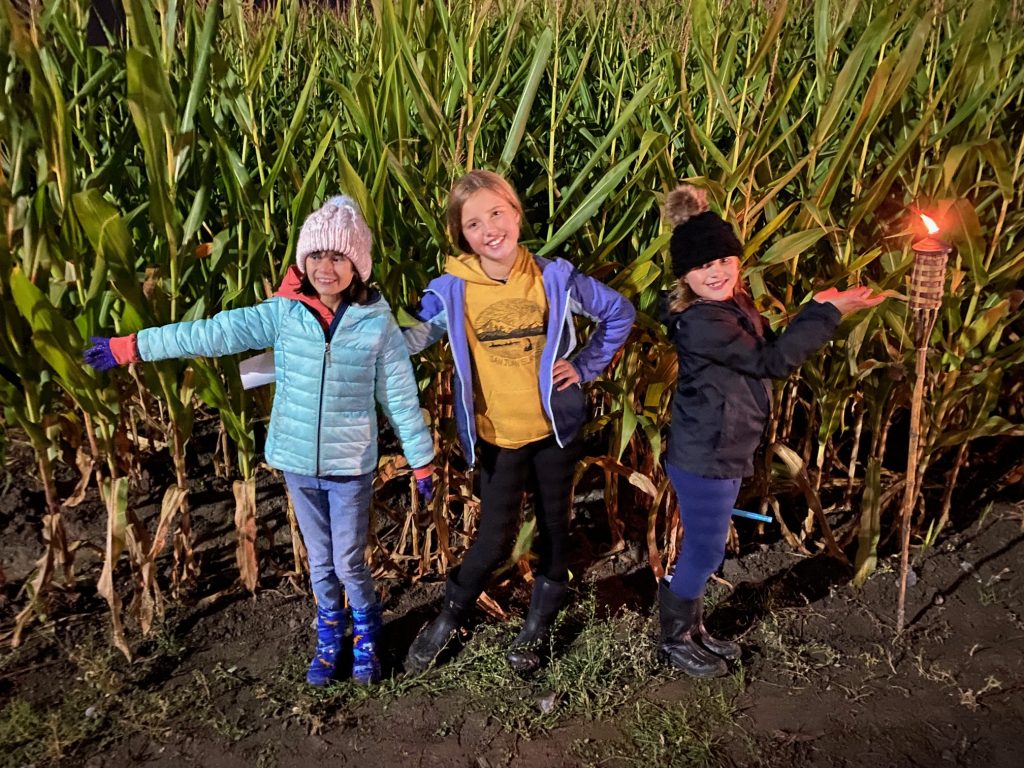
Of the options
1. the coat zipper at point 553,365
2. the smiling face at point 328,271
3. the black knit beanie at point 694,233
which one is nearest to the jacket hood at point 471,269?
the coat zipper at point 553,365

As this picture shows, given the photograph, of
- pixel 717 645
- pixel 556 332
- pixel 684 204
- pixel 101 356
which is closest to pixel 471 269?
pixel 556 332

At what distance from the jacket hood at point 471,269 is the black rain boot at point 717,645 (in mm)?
1107

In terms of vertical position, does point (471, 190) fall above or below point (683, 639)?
above

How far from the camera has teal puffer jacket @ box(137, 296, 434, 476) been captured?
1847 millimetres

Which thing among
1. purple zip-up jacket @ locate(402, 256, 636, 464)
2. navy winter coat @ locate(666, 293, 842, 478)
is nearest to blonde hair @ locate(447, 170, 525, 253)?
purple zip-up jacket @ locate(402, 256, 636, 464)

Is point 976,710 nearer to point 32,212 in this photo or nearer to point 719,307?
point 719,307

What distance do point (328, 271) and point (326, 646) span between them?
1.03 metres

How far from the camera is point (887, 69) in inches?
77.2

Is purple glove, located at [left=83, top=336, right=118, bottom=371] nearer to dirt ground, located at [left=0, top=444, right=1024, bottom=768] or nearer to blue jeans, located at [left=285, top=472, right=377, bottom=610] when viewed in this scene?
blue jeans, located at [left=285, top=472, right=377, bottom=610]

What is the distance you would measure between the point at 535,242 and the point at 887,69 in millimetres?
959

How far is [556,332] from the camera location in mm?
1947

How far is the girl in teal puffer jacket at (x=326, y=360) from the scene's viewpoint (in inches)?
70.8

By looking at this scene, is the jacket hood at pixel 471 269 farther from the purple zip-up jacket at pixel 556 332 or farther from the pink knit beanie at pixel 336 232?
the pink knit beanie at pixel 336 232

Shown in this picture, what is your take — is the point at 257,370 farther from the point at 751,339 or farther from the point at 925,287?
the point at 925,287
